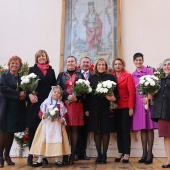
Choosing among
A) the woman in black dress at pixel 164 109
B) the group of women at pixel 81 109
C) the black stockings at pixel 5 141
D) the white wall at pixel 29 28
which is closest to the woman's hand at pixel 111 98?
the group of women at pixel 81 109

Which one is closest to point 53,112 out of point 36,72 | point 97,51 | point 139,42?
point 36,72

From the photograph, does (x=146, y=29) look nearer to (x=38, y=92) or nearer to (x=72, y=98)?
(x=72, y=98)

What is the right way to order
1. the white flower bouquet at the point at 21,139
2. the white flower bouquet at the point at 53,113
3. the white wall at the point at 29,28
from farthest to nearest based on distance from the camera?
the white wall at the point at 29,28 → the white flower bouquet at the point at 21,139 → the white flower bouquet at the point at 53,113

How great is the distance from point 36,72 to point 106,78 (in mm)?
1066

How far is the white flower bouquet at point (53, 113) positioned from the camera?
3.98 metres

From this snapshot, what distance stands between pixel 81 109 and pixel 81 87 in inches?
17.6

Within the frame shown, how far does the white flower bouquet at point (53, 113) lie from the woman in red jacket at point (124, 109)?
37.7 inches

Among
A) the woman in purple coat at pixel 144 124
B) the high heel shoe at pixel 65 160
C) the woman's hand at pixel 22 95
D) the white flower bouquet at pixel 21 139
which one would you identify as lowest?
the high heel shoe at pixel 65 160

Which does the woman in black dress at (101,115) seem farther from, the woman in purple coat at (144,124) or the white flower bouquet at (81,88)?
the woman in purple coat at (144,124)

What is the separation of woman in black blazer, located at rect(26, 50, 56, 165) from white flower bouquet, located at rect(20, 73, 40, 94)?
5.2 inches

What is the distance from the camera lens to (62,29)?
688cm

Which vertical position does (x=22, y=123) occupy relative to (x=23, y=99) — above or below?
below

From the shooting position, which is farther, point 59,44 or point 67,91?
point 59,44

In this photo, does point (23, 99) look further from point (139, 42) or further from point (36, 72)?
point (139, 42)
